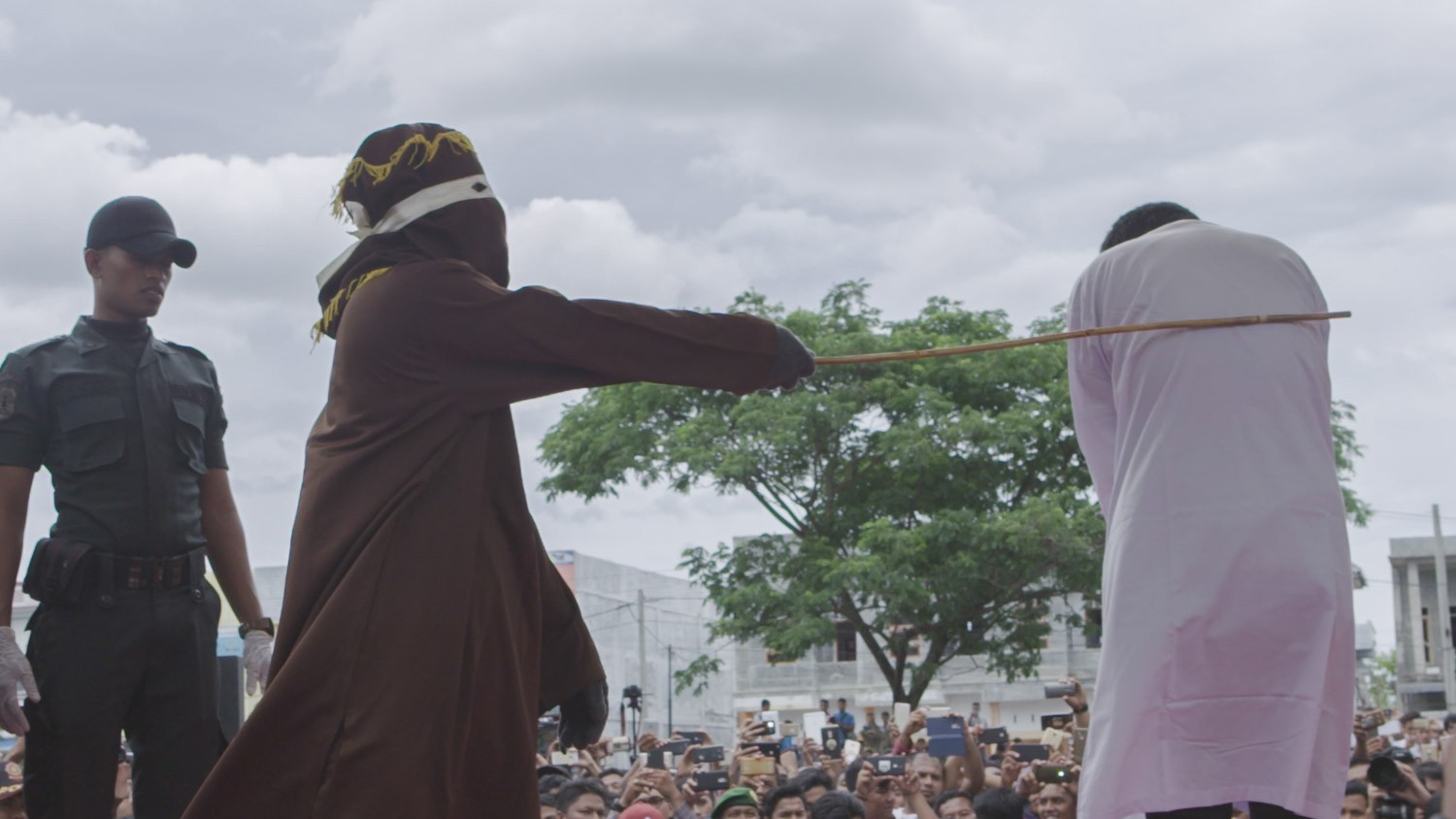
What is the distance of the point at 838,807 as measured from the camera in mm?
7613

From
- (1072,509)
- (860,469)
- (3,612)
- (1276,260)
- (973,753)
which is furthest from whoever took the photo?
(860,469)

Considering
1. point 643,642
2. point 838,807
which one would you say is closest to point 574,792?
point 838,807

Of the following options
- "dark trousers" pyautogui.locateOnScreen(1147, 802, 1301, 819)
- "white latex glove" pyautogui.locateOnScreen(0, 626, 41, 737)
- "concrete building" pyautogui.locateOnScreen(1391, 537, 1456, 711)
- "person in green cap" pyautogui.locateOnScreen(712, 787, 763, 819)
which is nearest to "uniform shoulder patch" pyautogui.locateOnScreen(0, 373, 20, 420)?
"white latex glove" pyautogui.locateOnScreen(0, 626, 41, 737)

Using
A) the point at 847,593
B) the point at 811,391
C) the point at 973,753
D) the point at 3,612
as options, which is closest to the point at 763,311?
the point at 811,391

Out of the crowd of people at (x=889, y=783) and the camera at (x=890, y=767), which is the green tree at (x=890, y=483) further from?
the camera at (x=890, y=767)

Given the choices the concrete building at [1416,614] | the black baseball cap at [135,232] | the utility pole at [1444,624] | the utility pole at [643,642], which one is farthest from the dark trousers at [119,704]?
the concrete building at [1416,614]

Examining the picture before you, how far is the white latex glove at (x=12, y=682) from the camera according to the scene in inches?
150

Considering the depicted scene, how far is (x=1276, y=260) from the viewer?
11.1 feet

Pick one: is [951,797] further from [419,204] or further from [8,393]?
[419,204]

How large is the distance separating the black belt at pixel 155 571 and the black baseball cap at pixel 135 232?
0.83m

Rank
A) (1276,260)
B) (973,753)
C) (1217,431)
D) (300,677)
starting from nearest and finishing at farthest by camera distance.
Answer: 1. (300,677)
2. (1217,431)
3. (1276,260)
4. (973,753)

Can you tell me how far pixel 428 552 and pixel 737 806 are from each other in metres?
4.74

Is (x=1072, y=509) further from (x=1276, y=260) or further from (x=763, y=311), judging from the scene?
(x=1276, y=260)

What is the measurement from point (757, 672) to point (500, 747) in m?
44.3
